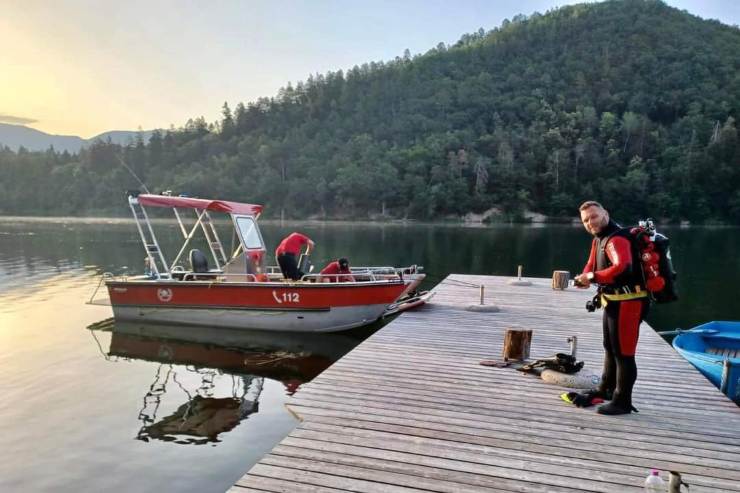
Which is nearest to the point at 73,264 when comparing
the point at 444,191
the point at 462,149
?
the point at 444,191

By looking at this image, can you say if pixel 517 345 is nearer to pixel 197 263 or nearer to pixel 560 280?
pixel 560 280

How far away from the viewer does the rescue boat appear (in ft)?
37.4

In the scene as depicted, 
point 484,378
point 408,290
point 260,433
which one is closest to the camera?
point 484,378

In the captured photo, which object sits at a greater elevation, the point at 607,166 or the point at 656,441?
the point at 607,166

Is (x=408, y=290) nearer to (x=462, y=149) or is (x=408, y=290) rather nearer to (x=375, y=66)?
(x=462, y=149)

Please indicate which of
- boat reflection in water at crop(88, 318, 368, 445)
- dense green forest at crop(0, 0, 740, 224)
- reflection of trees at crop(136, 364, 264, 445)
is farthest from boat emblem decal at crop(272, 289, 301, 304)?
dense green forest at crop(0, 0, 740, 224)

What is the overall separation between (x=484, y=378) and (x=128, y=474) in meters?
4.43

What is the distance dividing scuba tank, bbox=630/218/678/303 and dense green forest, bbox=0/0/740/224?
84.4 metres

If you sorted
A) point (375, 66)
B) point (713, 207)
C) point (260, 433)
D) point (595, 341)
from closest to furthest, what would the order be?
1. point (260, 433)
2. point (595, 341)
3. point (713, 207)
4. point (375, 66)

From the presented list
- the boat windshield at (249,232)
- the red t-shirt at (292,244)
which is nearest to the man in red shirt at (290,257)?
the red t-shirt at (292,244)

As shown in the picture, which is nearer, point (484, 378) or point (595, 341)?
point (484, 378)

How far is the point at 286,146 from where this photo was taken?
408ft

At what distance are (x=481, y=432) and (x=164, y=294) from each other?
977 centimetres

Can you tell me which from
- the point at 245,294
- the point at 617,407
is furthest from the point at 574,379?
the point at 245,294
